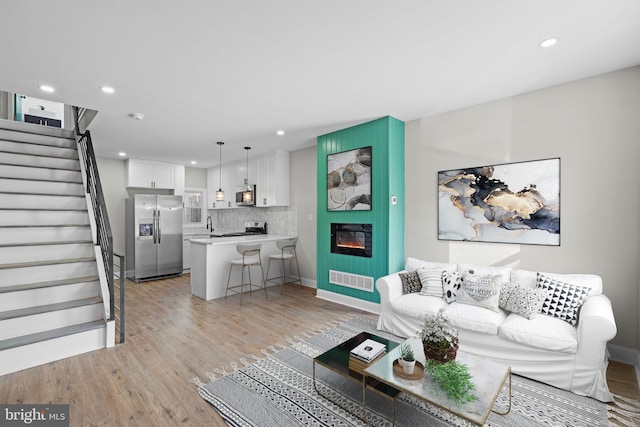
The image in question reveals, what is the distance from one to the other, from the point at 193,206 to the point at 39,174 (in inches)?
145

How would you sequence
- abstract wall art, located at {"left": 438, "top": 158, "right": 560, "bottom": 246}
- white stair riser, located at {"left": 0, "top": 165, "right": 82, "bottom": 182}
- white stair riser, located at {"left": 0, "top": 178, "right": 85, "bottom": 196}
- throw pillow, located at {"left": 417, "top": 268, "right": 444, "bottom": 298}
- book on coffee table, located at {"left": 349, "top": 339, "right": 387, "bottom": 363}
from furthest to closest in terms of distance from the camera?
1. white stair riser, located at {"left": 0, "top": 165, "right": 82, "bottom": 182}
2. white stair riser, located at {"left": 0, "top": 178, "right": 85, "bottom": 196}
3. throw pillow, located at {"left": 417, "top": 268, "right": 444, "bottom": 298}
4. abstract wall art, located at {"left": 438, "top": 158, "right": 560, "bottom": 246}
5. book on coffee table, located at {"left": 349, "top": 339, "right": 387, "bottom": 363}

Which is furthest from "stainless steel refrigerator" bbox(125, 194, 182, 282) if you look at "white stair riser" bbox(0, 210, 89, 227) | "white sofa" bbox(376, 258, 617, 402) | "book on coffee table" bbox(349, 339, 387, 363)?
"book on coffee table" bbox(349, 339, 387, 363)

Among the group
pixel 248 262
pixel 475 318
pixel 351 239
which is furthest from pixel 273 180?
pixel 475 318

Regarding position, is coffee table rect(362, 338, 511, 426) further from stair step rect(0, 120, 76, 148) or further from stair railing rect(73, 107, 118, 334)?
stair step rect(0, 120, 76, 148)

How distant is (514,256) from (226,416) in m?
3.23

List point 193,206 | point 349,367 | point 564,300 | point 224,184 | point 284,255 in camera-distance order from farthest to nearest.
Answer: point 193,206 < point 224,184 < point 284,255 < point 564,300 < point 349,367

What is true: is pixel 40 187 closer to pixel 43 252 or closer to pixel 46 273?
pixel 43 252

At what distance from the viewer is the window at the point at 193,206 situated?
7434 mm

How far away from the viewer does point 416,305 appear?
309 cm

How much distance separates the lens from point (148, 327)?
356 cm

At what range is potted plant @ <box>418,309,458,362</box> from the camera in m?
1.88

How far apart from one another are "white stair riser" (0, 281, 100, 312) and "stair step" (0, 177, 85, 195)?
1.54 m

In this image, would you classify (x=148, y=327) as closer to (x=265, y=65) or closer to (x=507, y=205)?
(x=265, y=65)

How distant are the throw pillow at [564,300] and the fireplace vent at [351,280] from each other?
6.53 ft
